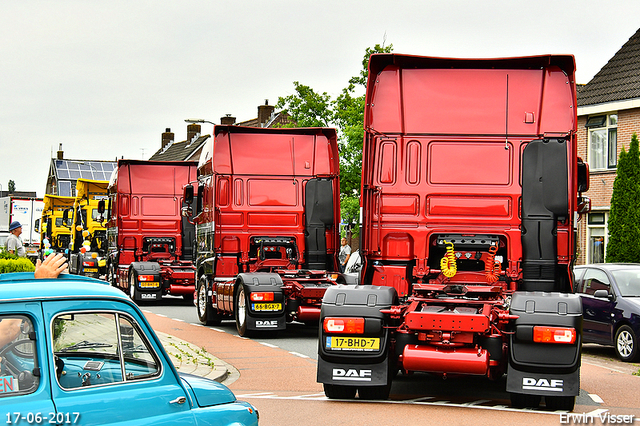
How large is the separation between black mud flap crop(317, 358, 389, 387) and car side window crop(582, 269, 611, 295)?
755 cm

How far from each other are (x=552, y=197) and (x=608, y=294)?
5425 mm

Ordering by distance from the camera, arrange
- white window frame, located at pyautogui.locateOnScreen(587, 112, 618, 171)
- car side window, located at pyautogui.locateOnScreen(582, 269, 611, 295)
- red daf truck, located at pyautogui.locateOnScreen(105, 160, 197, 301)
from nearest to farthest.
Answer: car side window, located at pyautogui.locateOnScreen(582, 269, 611, 295) < red daf truck, located at pyautogui.locateOnScreen(105, 160, 197, 301) < white window frame, located at pyautogui.locateOnScreen(587, 112, 618, 171)

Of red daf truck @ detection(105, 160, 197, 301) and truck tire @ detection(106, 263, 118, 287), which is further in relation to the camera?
truck tire @ detection(106, 263, 118, 287)

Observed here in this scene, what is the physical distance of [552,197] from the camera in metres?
9.80

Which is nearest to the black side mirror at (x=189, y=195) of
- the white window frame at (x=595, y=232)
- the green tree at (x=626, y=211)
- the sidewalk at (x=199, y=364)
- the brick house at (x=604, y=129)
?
the sidewalk at (x=199, y=364)

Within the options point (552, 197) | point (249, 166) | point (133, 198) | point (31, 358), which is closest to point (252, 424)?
point (31, 358)

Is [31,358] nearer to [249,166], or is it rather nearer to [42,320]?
[42,320]

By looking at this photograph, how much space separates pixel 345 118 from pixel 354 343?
28227 mm

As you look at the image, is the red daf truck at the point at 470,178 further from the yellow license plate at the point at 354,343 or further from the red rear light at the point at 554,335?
the red rear light at the point at 554,335

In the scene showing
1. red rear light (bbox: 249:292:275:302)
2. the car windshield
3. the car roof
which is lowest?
red rear light (bbox: 249:292:275:302)

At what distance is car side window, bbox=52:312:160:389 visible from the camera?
4.17 meters

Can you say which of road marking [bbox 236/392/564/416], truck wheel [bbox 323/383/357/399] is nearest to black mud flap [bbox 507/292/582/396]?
road marking [bbox 236/392/564/416]

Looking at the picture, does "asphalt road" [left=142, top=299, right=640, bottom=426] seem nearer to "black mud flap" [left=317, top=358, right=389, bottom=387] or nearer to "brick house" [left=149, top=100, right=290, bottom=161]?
"black mud flap" [left=317, top=358, right=389, bottom=387]

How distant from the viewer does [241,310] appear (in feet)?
51.5
